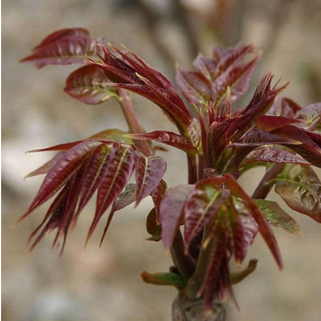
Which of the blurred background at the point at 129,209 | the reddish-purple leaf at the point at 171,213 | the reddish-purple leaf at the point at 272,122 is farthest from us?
the blurred background at the point at 129,209

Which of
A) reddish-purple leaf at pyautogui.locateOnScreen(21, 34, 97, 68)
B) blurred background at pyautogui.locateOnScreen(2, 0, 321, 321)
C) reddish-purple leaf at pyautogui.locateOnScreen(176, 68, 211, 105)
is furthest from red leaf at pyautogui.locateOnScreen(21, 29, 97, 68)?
blurred background at pyautogui.locateOnScreen(2, 0, 321, 321)

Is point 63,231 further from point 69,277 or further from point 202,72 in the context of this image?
point 69,277

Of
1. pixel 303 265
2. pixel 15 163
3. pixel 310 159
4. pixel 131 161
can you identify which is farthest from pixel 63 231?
pixel 15 163

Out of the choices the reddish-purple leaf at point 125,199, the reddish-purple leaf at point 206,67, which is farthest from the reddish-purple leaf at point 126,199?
the reddish-purple leaf at point 206,67

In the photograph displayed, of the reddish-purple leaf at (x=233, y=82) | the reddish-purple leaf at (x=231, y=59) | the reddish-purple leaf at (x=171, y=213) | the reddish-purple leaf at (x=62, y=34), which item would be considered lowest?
the reddish-purple leaf at (x=171, y=213)

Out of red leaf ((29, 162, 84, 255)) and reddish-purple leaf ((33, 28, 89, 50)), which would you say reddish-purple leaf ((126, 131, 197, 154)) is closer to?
red leaf ((29, 162, 84, 255))

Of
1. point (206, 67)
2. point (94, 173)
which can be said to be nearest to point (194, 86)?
point (206, 67)

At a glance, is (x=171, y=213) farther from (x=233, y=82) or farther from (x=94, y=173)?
(x=233, y=82)

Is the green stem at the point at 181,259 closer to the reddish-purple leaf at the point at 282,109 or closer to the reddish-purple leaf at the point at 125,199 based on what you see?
the reddish-purple leaf at the point at 125,199
